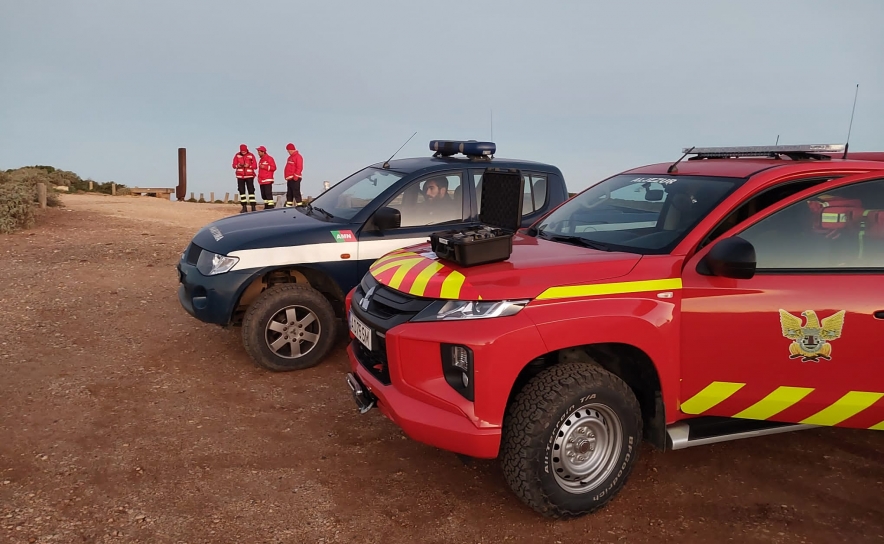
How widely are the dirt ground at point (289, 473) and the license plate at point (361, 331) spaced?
81 centimetres

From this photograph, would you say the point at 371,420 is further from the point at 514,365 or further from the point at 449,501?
the point at 514,365

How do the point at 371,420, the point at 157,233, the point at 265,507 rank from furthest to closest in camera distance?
the point at 157,233, the point at 371,420, the point at 265,507

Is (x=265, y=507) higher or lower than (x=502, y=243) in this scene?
lower

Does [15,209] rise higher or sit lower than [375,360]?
higher

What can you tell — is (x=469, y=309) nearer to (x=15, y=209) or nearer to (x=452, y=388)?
(x=452, y=388)

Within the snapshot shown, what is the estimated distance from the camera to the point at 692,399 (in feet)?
11.4

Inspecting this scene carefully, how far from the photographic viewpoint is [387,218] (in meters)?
5.62

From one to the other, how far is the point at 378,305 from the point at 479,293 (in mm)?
753

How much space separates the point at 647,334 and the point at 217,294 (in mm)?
3550

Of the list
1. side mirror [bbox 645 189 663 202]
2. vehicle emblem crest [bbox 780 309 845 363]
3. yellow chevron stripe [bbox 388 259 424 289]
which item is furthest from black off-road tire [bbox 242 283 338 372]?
vehicle emblem crest [bbox 780 309 845 363]

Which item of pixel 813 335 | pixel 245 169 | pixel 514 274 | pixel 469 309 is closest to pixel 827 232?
pixel 813 335

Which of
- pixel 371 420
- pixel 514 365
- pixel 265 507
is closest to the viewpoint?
pixel 514 365

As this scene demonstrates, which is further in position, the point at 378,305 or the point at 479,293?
the point at 378,305

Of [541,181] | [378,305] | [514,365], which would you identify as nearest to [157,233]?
[541,181]
